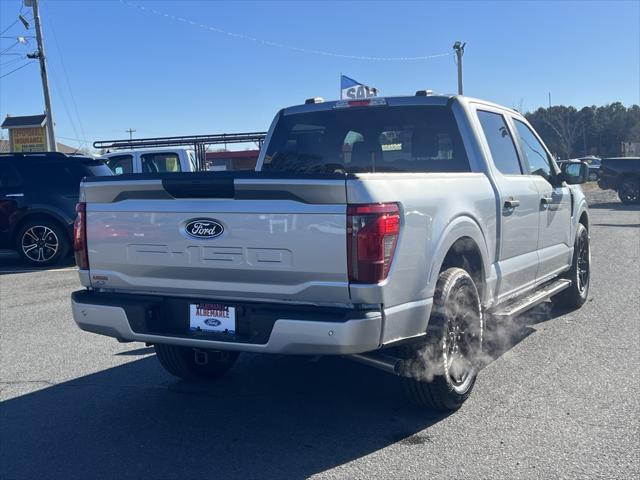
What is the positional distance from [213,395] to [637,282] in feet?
20.5

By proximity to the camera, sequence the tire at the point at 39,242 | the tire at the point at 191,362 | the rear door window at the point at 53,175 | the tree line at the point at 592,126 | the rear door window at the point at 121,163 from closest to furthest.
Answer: the tire at the point at 191,362
the tire at the point at 39,242
the rear door window at the point at 53,175
the rear door window at the point at 121,163
the tree line at the point at 592,126

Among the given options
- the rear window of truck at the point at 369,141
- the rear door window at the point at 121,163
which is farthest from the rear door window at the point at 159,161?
the rear window of truck at the point at 369,141

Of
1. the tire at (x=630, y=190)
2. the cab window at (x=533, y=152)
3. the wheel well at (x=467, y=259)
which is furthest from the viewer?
the tire at (x=630, y=190)

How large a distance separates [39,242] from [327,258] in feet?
30.4

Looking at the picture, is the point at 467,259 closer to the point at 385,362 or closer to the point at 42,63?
the point at 385,362

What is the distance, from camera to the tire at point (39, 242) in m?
11.6

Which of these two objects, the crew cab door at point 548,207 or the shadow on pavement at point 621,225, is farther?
the shadow on pavement at point 621,225

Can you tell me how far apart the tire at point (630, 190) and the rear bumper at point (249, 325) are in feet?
72.4

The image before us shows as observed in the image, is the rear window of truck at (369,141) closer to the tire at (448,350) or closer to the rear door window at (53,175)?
the tire at (448,350)

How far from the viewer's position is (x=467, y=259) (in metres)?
4.79

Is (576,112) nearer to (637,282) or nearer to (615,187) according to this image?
(615,187)

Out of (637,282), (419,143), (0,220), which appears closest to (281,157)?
(419,143)

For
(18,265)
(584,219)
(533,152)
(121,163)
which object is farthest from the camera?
(121,163)

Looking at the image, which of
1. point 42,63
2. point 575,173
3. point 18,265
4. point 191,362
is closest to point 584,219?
point 575,173
